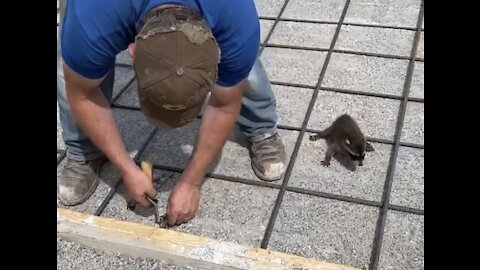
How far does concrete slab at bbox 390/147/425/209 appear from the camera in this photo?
100 inches

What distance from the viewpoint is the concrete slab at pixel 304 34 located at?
3.66 metres

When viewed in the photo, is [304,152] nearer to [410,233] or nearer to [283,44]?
[410,233]

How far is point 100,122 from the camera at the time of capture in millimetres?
2129

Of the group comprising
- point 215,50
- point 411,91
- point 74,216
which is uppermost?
point 215,50

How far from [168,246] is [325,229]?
0.67 m

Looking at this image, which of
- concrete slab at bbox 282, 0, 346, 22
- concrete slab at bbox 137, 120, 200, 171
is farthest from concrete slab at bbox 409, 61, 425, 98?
concrete slab at bbox 137, 120, 200, 171

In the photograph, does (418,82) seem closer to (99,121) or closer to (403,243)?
(403,243)

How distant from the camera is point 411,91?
3.21 metres

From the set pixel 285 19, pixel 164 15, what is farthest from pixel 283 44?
pixel 164 15

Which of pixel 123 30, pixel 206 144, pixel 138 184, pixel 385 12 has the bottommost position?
pixel 385 12

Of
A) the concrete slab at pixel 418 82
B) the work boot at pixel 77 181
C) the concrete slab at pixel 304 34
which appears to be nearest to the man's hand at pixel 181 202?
the work boot at pixel 77 181

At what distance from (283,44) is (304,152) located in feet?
3.46

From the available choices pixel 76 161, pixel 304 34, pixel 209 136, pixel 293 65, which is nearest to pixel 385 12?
pixel 304 34

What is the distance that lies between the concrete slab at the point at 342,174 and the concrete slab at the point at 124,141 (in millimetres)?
818
